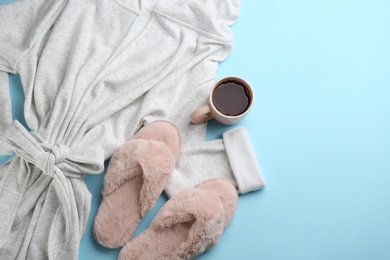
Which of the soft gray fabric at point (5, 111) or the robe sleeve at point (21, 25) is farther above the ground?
the robe sleeve at point (21, 25)

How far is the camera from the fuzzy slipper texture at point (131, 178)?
84 cm

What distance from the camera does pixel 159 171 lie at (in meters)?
0.83

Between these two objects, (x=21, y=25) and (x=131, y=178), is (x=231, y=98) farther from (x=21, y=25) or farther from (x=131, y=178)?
(x=21, y=25)

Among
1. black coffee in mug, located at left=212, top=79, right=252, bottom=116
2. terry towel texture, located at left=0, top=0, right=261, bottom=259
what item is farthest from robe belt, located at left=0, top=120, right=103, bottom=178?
black coffee in mug, located at left=212, top=79, right=252, bottom=116

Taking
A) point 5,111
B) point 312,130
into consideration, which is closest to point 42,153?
point 5,111

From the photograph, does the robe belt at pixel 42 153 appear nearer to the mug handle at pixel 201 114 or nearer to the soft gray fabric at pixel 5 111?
the soft gray fabric at pixel 5 111

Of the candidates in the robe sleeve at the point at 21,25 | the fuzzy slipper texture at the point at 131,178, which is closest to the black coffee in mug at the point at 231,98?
the fuzzy slipper texture at the point at 131,178

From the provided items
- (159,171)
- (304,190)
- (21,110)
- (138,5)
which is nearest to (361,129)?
(304,190)

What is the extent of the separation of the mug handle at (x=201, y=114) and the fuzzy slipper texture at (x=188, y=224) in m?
0.14

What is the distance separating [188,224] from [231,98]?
0.29 m

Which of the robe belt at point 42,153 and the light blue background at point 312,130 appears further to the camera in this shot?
the light blue background at point 312,130

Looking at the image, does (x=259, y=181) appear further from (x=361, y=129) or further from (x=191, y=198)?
(x=361, y=129)

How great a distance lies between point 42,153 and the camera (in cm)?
77

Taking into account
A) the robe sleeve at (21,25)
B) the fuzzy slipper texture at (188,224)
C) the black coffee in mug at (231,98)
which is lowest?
the fuzzy slipper texture at (188,224)
